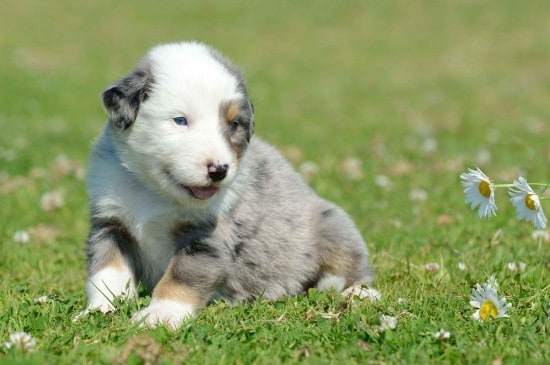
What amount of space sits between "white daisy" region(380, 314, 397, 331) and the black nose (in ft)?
3.50

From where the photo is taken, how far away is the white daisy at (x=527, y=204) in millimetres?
3982

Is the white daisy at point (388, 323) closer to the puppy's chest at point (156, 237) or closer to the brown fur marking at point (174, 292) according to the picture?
the brown fur marking at point (174, 292)

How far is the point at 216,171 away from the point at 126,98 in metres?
0.68

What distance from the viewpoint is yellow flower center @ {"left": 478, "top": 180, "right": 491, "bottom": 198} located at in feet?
13.5

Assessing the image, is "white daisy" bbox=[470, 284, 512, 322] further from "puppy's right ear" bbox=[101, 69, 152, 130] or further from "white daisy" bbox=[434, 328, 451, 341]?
"puppy's right ear" bbox=[101, 69, 152, 130]

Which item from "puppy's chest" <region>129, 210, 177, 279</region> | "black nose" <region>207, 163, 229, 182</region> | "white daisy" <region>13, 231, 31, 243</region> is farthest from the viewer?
"white daisy" <region>13, 231, 31, 243</region>

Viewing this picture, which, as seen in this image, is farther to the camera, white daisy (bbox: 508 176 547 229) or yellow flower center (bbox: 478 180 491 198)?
yellow flower center (bbox: 478 180 491 198)

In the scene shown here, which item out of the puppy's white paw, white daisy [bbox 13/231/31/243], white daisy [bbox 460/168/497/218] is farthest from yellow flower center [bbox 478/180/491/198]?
white daisy [bbox 13/231/31/243]

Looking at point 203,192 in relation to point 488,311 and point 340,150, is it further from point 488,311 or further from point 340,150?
point 340,150

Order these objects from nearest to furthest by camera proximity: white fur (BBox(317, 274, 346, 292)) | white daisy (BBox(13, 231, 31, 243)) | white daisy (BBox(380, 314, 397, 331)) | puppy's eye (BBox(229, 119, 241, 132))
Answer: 1. white daisy (BBox(380, 314, 397, 331))
2. puppy's eye (BBox(229, 119, 241, 132))
3. white fur (BBox(317, 274, 346, 292))
4. white daisy (BBox(13, 231, 31, 243))

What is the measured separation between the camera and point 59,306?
4359 millimetres

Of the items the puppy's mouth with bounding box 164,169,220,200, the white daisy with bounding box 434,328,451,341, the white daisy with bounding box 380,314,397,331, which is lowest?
the white daisy with bounding box 380,314,397,331

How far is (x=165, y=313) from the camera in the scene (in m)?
4.09

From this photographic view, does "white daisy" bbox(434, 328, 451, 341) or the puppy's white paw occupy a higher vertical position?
"white daisy" bbox(434, 328, 451, 341)
